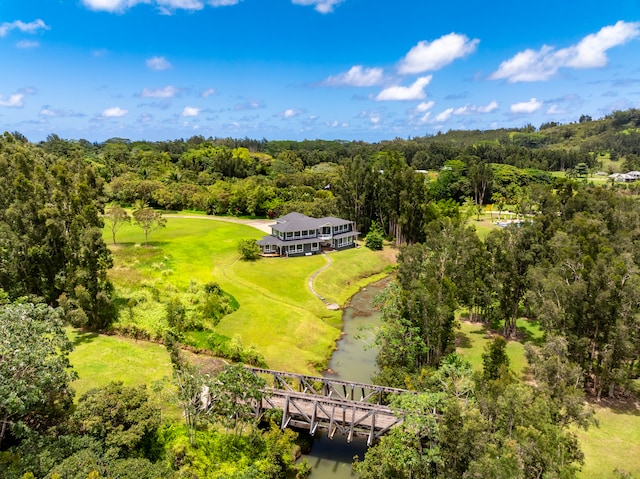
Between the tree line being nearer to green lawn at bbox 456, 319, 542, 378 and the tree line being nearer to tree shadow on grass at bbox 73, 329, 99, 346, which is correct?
green lawn at bbox 456, 319, 542, 378

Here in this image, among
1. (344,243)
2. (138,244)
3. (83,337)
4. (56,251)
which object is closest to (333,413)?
(83,337)

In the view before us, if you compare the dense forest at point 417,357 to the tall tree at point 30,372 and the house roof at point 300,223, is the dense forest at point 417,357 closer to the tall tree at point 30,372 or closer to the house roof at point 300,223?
the tall tree at point 30,372

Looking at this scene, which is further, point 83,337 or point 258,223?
point 258,223

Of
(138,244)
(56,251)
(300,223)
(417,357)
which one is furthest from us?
(300,223)

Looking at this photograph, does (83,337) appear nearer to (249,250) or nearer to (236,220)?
(249,250)

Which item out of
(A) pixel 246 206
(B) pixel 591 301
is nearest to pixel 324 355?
(B) pixel 591 301

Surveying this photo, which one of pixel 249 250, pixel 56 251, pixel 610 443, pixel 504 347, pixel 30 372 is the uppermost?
pixel 56 251
